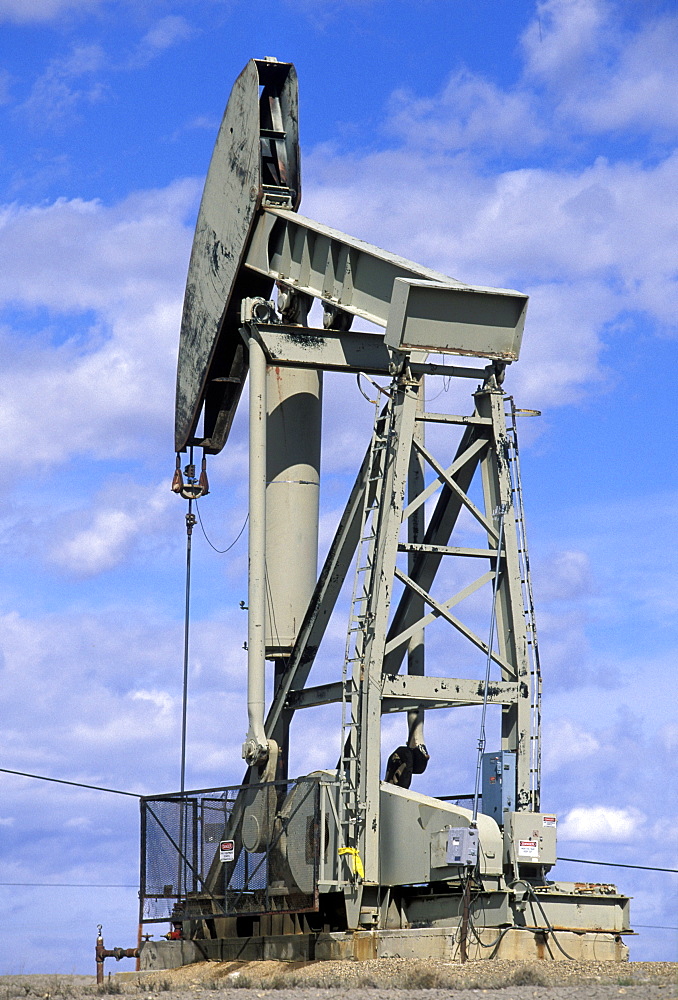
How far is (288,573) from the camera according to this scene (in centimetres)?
2055

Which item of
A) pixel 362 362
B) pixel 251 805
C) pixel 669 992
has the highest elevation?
pixel 362 362

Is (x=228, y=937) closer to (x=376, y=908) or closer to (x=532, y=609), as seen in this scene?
(x=376, y=908)

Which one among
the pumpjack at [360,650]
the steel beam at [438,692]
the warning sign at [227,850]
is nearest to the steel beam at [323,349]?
the pumpjack at [360,650]

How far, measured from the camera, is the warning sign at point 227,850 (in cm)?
1855

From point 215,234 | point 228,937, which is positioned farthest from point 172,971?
point 215,234

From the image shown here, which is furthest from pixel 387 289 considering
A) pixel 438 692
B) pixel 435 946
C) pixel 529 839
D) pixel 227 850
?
pixel 435 946

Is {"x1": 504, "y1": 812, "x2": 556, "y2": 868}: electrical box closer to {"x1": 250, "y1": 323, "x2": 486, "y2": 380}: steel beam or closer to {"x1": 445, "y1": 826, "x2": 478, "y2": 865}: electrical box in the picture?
{"x1": 445, "y1": 826, "x2": 478, "y2": 865}: electrical box

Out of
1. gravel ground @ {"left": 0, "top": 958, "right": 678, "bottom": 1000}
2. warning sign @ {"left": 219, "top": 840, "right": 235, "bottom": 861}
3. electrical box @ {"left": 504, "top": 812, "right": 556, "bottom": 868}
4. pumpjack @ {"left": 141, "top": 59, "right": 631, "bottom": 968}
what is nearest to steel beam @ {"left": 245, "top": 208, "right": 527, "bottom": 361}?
pumpjack @ {"left": 141, "top": 59, "right": 631, "bottom": 968}

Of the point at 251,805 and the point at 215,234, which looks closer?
the point at 251,805

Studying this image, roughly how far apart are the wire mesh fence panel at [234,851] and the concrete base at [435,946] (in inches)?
19.2

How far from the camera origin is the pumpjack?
16.1 meters

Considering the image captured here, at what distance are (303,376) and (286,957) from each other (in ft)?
25.4

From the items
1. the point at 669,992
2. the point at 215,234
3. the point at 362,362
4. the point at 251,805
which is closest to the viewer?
the point at 669,992

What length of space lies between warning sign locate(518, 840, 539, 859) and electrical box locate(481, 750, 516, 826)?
48cm
